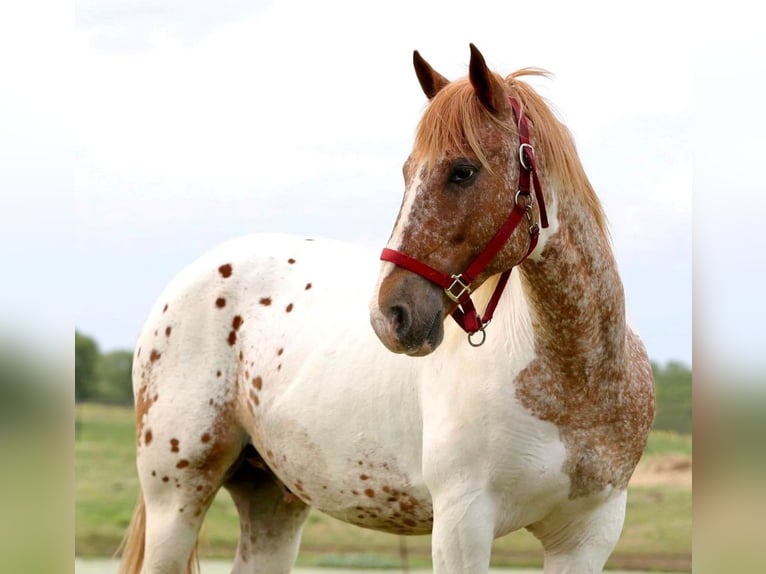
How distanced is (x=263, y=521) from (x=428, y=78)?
190 centimetres

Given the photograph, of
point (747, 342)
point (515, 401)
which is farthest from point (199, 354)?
point (747, 342)

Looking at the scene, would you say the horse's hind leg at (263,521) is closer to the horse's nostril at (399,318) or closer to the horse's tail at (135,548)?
the horse's tail at (135,548)

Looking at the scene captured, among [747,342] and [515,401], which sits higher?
[747,342]

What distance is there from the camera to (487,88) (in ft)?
7.57

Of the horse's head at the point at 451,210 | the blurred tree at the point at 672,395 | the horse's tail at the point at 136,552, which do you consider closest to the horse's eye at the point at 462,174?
the horse's head at the point at 451,210

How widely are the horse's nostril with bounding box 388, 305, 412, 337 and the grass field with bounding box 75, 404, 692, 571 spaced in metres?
4.81

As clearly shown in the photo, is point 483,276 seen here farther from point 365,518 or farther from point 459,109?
point 365,518

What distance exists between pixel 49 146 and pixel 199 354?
201 centimetres

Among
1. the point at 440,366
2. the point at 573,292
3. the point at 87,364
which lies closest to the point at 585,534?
the point at 440,366

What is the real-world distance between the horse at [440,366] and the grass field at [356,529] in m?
3.50

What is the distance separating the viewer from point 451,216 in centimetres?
225

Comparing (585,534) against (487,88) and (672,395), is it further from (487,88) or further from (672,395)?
(672,395)

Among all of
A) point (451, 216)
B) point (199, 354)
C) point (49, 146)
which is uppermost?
point (49, 146)

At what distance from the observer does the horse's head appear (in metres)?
2.22
